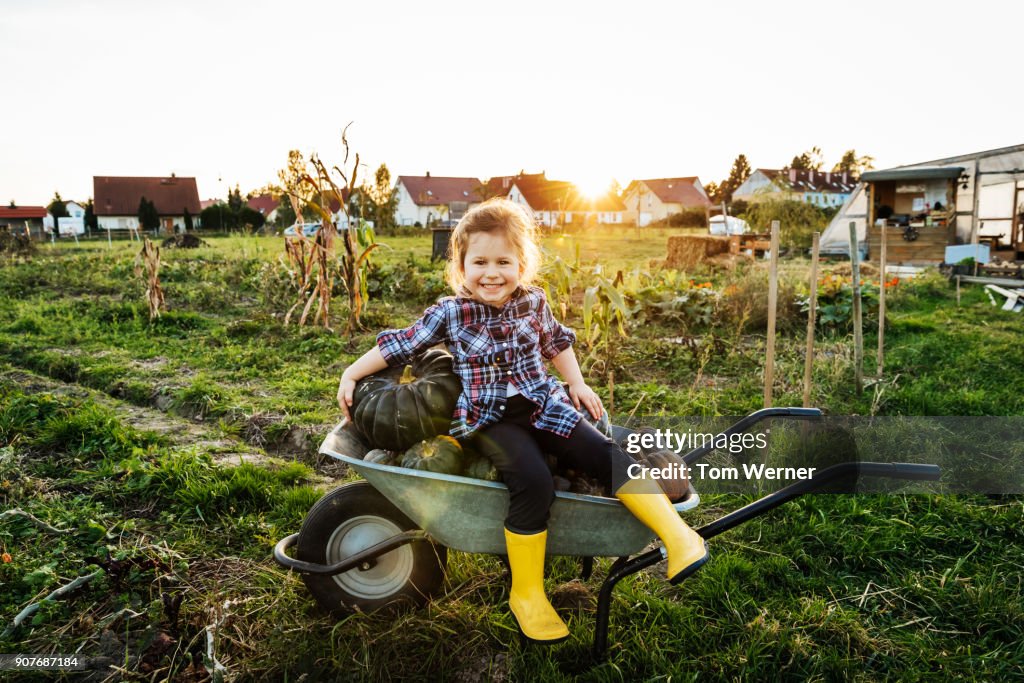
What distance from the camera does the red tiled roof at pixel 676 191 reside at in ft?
186

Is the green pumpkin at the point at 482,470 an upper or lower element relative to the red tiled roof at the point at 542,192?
lower

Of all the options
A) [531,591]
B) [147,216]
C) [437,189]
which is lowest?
[531,591]

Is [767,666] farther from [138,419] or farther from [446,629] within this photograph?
[138,419]

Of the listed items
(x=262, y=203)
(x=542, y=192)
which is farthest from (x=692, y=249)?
(x=262, y=203)

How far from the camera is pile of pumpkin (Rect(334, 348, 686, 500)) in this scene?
6.12ft

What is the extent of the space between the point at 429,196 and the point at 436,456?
51547 millimetres

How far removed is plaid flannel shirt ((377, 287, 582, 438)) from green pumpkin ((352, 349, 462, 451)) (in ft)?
0.17

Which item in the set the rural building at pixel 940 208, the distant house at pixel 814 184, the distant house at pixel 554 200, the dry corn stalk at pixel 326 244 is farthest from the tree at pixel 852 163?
the dry corn stalk at pixel 326 244

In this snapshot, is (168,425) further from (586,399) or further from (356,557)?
(586,399)

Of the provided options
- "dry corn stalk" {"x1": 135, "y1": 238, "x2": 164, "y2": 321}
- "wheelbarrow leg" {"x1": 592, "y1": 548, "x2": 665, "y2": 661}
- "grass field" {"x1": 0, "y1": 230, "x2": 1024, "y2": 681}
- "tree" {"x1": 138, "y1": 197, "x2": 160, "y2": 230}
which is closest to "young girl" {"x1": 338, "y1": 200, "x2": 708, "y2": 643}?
"wheelbarrow leg" {"x1": 592, "y1": 548, "x2": 665, "y2": 661}

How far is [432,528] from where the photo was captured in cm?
178

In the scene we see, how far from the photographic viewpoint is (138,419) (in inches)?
144

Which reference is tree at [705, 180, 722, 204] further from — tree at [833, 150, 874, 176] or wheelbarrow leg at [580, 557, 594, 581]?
wheelbarrow leg at [580, 557, 594, 581]

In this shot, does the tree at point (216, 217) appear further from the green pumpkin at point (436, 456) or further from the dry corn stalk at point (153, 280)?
the green pumpkin at point (436, 456)
